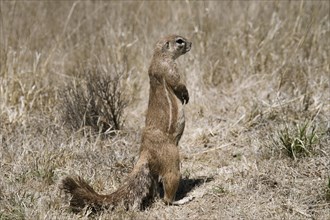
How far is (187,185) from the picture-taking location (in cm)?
538

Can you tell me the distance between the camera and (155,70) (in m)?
5.14

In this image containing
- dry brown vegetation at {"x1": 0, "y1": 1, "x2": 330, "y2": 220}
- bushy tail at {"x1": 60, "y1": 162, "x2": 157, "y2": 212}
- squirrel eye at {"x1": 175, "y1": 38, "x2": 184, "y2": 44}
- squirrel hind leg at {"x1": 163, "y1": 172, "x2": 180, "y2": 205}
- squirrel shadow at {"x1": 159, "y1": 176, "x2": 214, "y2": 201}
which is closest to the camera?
bushy tail at {"x1": 60, "y1": 162, "x2": 157, "y2": 212}

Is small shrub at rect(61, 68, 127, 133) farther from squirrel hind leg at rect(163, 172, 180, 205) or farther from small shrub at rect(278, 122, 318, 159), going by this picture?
small shrub at rect(278, 122, 318, 159)

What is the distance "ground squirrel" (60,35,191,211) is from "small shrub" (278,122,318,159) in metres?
1.03

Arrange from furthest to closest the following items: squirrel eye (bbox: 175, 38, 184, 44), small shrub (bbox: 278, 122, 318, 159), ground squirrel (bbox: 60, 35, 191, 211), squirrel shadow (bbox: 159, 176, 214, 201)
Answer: small shrub (bbox: 278, 122, 318, 159)
squirrel eye (bbox: 175, 38, 184, 44)
squirrel shadow (bbox: 159, 176, 214, 201)
ground squirrel (bbox: 60, 35, 191, 211)

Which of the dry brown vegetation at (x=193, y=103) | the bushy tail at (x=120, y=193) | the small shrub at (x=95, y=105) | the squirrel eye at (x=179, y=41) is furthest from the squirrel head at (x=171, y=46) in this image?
the small shrub at (x=95, y=105)

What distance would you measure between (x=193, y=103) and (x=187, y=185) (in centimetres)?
193

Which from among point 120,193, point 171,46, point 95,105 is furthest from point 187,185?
point 95,105

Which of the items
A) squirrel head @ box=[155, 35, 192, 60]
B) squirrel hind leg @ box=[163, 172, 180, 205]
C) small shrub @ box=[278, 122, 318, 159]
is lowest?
small shrub @ box=[278, 122, 318, 159]

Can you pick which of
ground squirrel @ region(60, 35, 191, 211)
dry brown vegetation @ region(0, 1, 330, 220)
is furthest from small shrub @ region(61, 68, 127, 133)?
ground squirrel @ region(60, 35, 191, 211)

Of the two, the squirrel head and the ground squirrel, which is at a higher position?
the squirrel head

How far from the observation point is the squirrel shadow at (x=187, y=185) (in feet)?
17.0

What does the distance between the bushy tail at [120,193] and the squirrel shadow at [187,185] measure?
0.24 m

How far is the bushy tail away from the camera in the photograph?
14.9 feet
